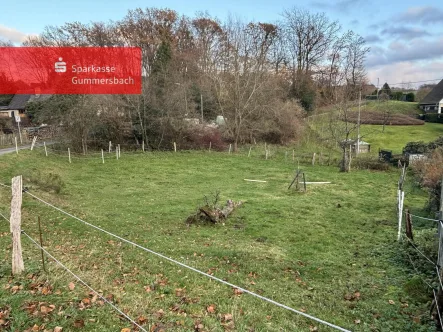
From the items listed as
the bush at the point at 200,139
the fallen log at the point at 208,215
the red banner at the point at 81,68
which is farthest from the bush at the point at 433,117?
the fallen log at the point at 208,215

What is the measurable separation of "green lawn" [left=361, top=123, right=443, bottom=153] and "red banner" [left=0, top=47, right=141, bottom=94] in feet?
82.9

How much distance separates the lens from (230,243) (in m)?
7.98

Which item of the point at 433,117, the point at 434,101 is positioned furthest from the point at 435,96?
the point at 433,117

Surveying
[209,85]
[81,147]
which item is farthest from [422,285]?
[209,85]

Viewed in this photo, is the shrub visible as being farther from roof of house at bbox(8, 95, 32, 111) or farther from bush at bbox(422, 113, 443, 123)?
roof of house at bbox(8, 95, 32, 111)

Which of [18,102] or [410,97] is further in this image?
Result: [410,97]

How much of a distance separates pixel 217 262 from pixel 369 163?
65.3 feet

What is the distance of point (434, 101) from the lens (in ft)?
157

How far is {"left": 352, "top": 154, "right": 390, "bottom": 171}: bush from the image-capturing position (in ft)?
73.6

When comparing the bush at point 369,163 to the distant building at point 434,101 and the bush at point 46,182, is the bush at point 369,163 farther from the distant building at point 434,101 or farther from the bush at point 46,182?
the distant building at point 434,101

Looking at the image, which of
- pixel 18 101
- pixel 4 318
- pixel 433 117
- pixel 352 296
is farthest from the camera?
pixel 18 101

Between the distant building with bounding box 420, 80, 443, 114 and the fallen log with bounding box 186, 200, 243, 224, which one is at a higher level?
the distant building with bounding box 420, 80, 443, 114

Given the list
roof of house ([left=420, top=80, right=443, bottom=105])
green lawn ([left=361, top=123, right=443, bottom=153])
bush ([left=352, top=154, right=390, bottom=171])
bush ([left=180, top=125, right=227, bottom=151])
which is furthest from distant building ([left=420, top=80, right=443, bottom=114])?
bush ([left=180, top=125, right=227, bottom=151])

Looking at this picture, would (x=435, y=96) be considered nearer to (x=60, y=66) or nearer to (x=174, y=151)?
(x=174, y=151)
